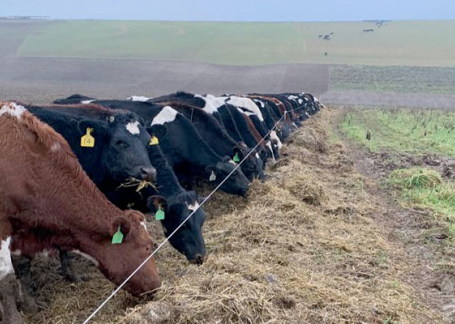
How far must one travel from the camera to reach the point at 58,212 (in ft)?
16.9

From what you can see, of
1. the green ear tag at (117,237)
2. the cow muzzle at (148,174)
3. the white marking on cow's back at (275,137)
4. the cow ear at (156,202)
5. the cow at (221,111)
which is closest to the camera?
the green ear tag at (117,237)

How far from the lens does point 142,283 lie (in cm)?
520

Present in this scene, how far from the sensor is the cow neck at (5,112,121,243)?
16.5 ft

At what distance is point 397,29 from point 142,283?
351ft

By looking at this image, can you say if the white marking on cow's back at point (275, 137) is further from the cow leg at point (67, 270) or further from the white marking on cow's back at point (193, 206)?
the cow leg at point (67, 270)

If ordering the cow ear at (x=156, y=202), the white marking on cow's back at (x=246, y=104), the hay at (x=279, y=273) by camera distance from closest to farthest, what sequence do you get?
the hay at (x=279, y=273), the cow ear at (x=156, y=202), the white marking on cow's back at (x=246, y=104)

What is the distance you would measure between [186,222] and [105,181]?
1479mm

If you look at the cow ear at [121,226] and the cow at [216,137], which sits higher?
the cow ear at [121,226]

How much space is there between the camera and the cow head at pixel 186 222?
6607mm

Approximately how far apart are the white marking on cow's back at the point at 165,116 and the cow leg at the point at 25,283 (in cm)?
407

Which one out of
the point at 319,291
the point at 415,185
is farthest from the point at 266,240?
the point at 415,185

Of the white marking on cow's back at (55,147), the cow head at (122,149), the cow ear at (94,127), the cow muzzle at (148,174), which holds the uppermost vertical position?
the white marking on cow's back at (55,147)

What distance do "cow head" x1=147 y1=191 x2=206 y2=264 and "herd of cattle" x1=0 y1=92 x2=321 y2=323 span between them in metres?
0.01

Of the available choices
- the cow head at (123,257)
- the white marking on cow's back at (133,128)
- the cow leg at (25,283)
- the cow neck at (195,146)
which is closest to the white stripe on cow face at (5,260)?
the cow leg at (25,283)
